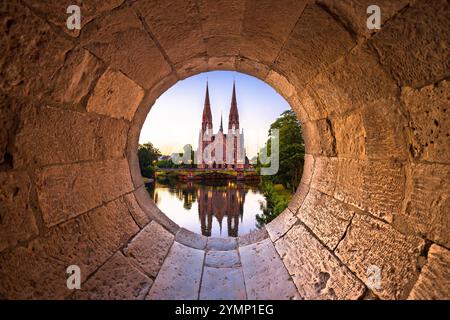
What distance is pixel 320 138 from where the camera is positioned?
97.7 inches

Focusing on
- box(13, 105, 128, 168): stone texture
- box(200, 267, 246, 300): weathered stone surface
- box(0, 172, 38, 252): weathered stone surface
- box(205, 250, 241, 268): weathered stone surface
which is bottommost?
box(200, 267, 246, 300): weathered stone surface

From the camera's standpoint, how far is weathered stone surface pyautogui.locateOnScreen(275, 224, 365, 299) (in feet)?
5.16

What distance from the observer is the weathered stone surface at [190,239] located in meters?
2.77

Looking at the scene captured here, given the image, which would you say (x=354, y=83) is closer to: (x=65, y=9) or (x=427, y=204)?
(x=427, y=204)

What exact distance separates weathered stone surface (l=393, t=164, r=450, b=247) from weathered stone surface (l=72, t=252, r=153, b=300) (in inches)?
71.8

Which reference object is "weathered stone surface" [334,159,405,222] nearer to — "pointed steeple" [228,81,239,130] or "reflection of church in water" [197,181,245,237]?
"reflection of church in water" [197,181,245,237]

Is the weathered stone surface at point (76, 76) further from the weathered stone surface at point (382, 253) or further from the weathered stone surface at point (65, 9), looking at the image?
the weathered stone surface at point (382, 253)

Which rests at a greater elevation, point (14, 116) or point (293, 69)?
point (293, 69)

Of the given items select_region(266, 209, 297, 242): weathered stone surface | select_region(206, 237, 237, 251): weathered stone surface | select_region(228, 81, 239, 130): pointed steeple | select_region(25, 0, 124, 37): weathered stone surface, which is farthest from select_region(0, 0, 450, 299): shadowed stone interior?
select_region(228, 81, 239, 130): pointed steeple

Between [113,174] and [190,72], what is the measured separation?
1.47 m

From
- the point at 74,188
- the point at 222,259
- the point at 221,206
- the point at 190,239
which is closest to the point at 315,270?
the point at 222,259
